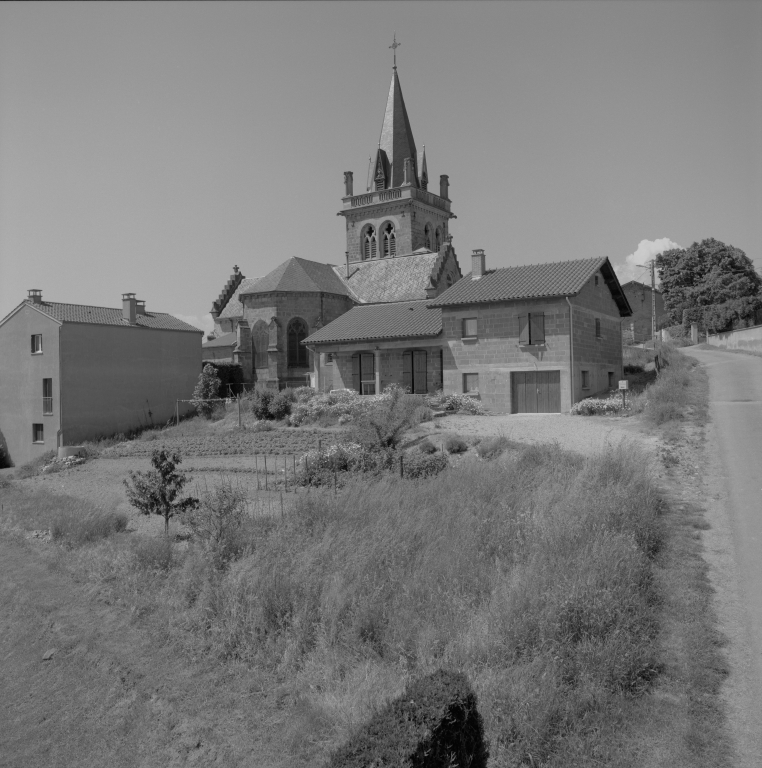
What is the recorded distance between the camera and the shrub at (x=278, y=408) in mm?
30094

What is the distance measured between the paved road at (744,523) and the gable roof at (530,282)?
6.99 m

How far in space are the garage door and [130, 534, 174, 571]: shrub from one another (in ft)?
62.7

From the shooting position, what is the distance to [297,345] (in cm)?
4119

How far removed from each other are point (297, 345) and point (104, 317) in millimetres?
10981

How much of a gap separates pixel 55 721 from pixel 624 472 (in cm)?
894

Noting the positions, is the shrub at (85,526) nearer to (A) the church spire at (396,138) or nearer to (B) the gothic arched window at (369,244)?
(B) the gothic arched window at (369,244)

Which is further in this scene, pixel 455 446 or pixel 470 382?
pixel 470 382

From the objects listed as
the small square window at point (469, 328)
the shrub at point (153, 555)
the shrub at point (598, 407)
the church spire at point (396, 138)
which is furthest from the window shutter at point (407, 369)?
the church spire at point (396, 138)

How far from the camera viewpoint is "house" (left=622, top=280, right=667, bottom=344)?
63.2 m

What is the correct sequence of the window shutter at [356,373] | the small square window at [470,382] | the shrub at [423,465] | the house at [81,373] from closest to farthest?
the shrub at [423,465] → the small square window at [470,382] → the window shutter at [356,373] → the house at [81,373]

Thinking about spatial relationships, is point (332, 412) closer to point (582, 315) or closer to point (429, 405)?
point (429, 405)

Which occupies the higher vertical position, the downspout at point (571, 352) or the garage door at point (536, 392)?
the downspout at point (571, 352)

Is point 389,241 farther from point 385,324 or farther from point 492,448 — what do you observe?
point 492,448

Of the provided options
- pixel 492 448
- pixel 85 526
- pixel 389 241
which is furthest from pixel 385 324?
pixel 85 526
